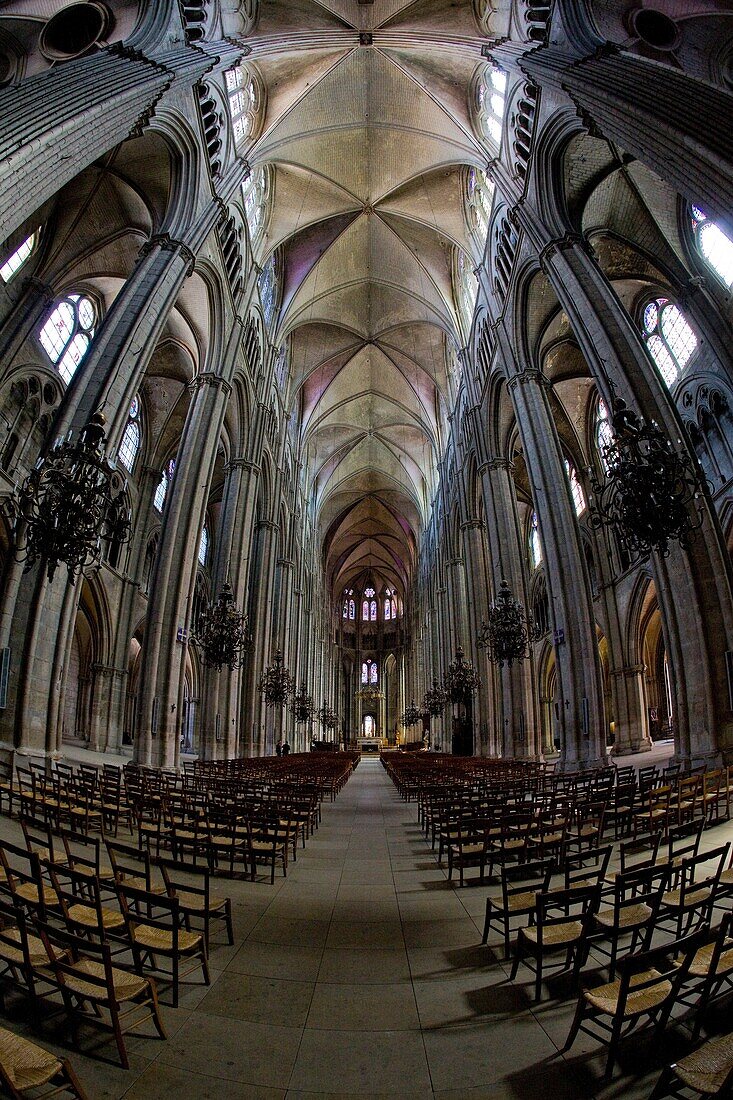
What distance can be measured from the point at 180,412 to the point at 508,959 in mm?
26831

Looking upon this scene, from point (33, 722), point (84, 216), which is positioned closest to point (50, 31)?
point (84, 216)

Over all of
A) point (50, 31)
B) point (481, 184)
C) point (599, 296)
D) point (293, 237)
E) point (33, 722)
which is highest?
point (293, 237)

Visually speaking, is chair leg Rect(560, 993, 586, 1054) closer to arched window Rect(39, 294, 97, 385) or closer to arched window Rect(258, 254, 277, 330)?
arched window Rect(39, 294, 97, 385)

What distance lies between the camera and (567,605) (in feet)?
51.4

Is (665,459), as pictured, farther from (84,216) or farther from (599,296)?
(84,216)

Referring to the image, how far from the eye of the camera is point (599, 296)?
13.8m

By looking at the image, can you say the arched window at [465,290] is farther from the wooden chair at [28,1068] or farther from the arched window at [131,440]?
the wooden chair at [28,1068]

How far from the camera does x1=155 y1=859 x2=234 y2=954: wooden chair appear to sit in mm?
3525

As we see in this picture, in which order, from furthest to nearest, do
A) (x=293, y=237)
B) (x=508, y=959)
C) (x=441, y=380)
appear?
(x=441, y=380) → (x=293, y=237) → (x=508, y=959)

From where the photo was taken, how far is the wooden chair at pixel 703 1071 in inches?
76.0

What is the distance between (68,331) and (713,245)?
67.4ft

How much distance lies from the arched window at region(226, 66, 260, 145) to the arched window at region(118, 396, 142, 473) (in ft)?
38.0

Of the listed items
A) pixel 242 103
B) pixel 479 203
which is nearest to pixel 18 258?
pixel 242 103

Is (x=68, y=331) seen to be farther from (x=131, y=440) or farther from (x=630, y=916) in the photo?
(x=630, y=916)
